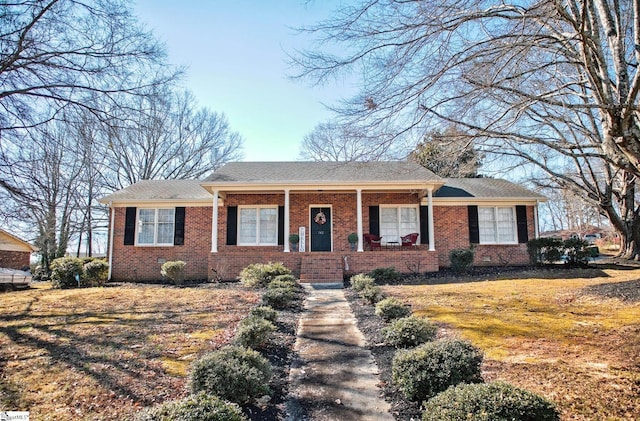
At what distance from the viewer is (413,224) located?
1599 cm

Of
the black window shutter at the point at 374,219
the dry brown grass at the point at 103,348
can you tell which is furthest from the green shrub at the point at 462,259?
the dry brown grass at the point at 103,348

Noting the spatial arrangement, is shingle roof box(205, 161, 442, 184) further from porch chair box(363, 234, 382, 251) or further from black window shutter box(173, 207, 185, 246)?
porch chair box(363, 234, 382, 251)

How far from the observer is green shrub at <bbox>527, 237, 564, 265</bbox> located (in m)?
14.0

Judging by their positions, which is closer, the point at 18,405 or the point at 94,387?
the point at 18,405

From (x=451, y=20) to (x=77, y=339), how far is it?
284 inches

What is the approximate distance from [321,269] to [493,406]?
10725 mm

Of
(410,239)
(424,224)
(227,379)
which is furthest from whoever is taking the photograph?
(424,224)

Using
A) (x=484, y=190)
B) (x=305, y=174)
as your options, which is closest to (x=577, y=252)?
(x=484, y=190)

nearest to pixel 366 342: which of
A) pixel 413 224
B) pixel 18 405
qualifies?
pixel 18 405

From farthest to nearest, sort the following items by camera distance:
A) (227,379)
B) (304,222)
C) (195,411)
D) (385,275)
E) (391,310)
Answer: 1. (304,222)
2. (385,275)
3. (391,310)
4. (227,379)
5. (195,411)

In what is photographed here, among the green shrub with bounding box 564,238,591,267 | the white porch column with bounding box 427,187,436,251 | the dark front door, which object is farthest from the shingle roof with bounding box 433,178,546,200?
the dark front door

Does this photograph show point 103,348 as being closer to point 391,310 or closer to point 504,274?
point 391,310

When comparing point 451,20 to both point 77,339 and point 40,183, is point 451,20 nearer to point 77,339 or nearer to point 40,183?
point 77,339

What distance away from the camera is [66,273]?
13180 millimetres
